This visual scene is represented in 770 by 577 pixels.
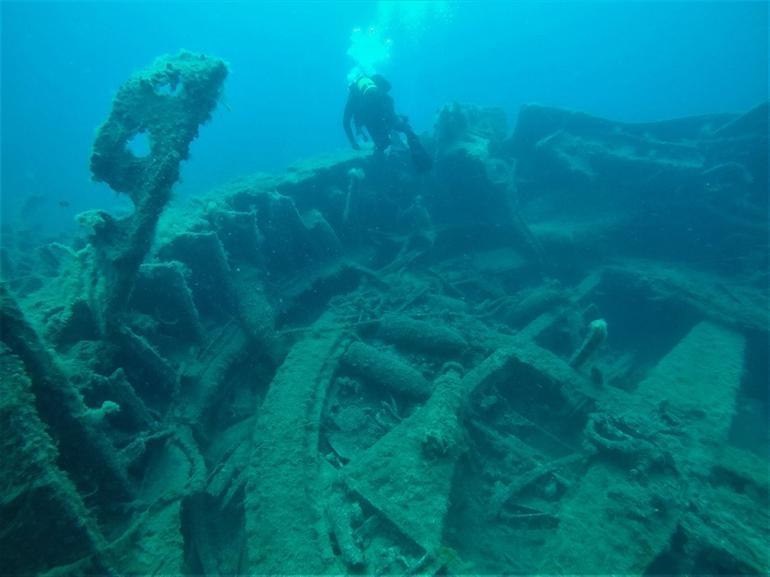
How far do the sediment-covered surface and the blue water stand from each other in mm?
22195

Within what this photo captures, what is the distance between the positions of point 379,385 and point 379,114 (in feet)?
19.3

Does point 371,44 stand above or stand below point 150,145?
above

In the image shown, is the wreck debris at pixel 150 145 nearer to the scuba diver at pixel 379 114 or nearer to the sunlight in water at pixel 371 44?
the scuba diver at pixel 379 114

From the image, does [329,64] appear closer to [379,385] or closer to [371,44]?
[371,44]

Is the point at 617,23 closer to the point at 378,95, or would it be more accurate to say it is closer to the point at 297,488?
the point at 378,95

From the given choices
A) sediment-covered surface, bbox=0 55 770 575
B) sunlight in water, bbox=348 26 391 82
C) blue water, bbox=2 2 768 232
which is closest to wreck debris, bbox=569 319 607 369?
sediment-covered surface, bbox=0 55 770 575

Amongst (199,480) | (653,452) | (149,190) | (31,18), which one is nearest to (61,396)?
(199,480)

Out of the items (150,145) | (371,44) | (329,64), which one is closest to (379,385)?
(150,145)

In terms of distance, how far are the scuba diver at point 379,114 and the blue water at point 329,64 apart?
2137 cm

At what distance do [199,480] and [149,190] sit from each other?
280cm

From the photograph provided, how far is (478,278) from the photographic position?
7738 millimetres

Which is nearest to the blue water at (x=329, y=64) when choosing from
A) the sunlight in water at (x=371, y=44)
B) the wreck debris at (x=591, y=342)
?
the sunlight in water at (x=371, y=44)

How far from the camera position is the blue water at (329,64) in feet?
172

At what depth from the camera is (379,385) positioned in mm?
4617
